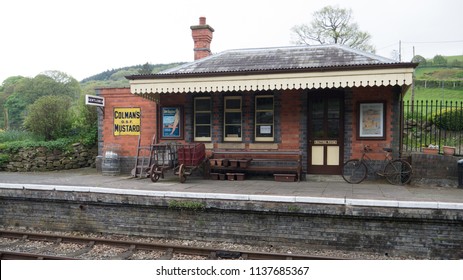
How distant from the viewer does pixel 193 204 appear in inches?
278

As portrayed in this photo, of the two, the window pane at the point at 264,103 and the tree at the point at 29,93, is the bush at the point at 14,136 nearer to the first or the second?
the window pane at the point at 264,103

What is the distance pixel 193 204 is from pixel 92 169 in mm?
7930

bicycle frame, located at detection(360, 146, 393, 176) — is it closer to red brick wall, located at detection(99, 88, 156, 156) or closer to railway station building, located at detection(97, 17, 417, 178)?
railway station building, located at detection(97, 17, 417, 178)

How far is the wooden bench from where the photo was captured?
32.8ft

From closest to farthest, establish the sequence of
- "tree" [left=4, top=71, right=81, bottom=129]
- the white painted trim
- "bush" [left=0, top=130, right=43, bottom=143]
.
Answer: the white painted trim < "bush" [left=0, top=130, right=43, bottom=143] < "tree" [left=4, top=71, right=81, bottom=129]

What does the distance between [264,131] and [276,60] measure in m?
2.26

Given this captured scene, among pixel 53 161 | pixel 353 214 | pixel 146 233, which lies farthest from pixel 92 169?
pixel 353 214

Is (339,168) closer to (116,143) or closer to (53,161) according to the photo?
(116,143)

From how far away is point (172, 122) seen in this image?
1161 cm

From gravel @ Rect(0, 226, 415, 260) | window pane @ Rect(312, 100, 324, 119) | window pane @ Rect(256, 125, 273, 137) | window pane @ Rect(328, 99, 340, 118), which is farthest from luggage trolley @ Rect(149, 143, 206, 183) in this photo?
window pane @ Rect(328, 99, 340, 118)

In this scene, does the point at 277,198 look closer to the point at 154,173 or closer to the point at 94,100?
the point at 154,173

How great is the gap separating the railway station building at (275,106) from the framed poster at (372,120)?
3 centimetres

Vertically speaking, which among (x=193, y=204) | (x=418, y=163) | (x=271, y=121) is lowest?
(x=193, y=204)

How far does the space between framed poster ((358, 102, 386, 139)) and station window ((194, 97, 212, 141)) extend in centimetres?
459
